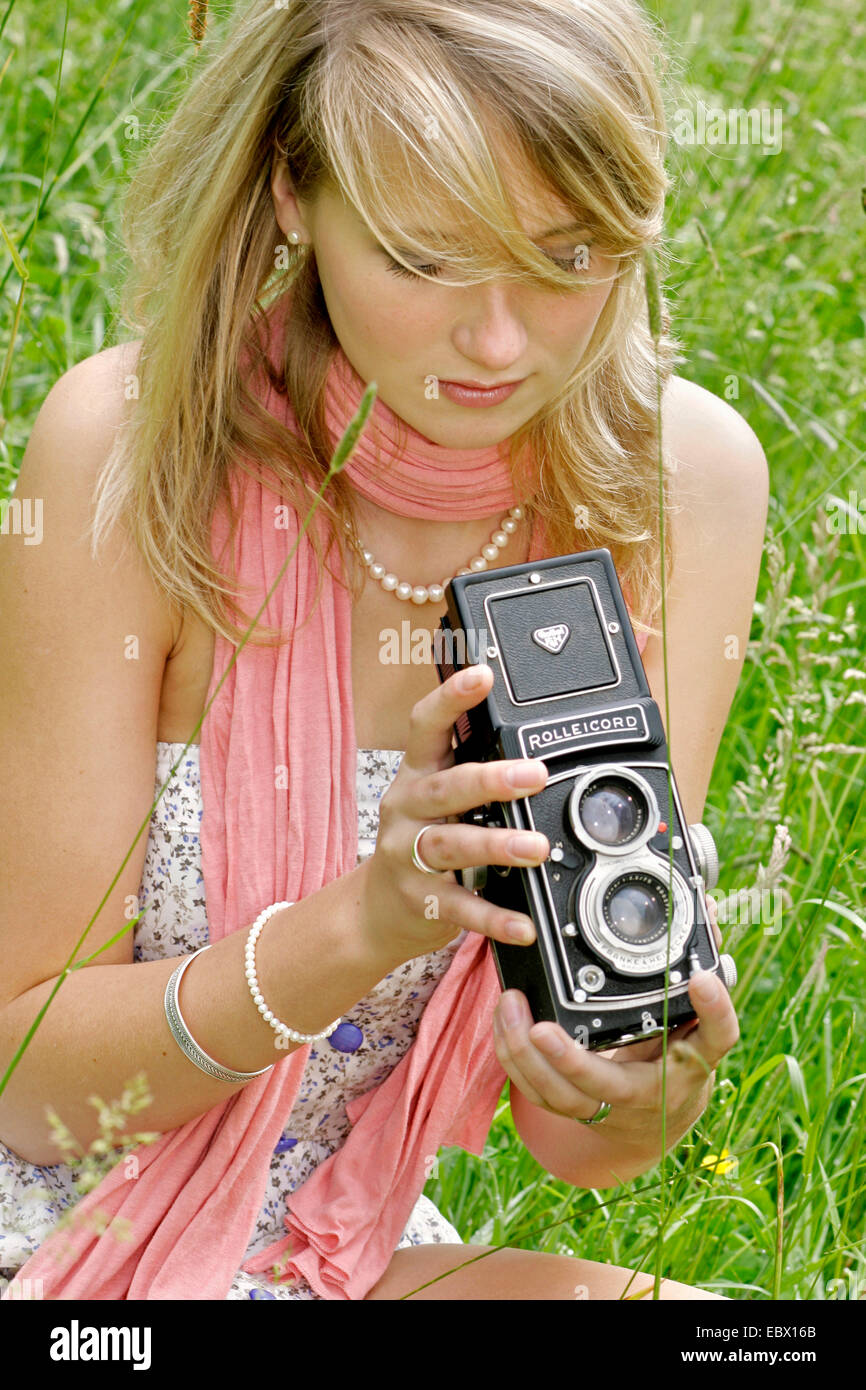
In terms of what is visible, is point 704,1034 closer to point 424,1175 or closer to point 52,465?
point 424,1175

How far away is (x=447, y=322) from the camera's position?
4.14 ft

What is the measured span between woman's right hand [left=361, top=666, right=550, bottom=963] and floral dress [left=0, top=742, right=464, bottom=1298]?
34cm

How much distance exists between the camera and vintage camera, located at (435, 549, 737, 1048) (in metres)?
1.13

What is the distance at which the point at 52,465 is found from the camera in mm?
1435

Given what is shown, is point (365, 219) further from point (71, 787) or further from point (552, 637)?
point (71, 787)

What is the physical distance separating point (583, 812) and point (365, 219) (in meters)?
0.51

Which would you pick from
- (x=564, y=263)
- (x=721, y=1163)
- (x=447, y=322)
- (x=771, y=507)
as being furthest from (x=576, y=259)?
(x=771, y=507)

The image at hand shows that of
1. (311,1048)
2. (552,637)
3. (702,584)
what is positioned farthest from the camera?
(702,584)

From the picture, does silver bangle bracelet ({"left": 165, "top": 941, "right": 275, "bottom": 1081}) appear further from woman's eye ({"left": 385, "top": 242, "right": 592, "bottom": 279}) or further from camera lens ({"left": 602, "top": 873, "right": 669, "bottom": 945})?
woman's eye ({"left": 385, "top": 242, "right": 592, "bottom": 279})

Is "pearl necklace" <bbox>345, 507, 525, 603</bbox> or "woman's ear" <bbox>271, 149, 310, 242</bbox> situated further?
"pearl necklace" <bbox>345, 507, 525, 603</bbox>

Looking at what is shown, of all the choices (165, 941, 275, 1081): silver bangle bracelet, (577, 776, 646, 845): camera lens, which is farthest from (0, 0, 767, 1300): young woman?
(577, 776, 646, 845): camera lens
